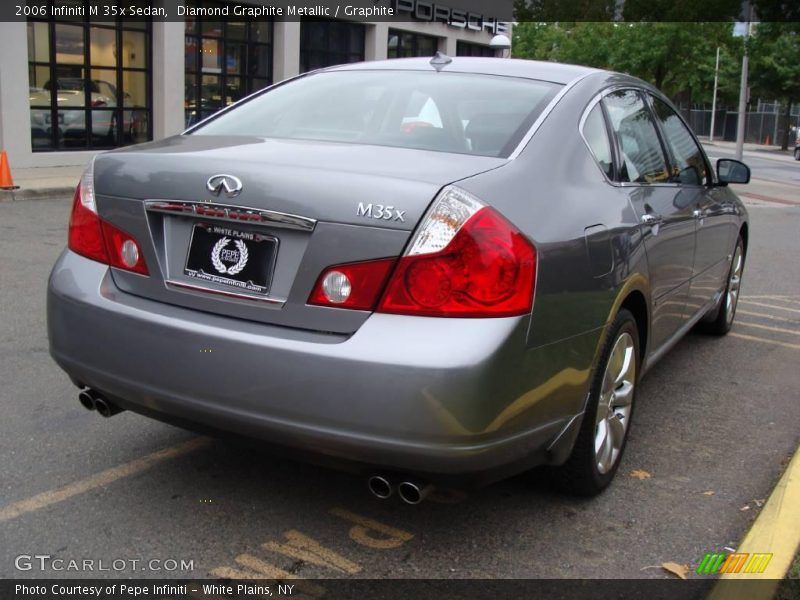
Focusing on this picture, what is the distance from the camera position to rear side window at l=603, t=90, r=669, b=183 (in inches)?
159

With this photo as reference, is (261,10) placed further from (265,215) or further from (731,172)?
(265,215)

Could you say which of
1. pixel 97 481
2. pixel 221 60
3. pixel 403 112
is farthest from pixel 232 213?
pixel 221 60

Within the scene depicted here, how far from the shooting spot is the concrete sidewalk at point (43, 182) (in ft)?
43.1

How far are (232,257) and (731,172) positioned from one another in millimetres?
3662

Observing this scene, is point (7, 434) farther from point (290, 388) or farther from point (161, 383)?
point (290, 388)

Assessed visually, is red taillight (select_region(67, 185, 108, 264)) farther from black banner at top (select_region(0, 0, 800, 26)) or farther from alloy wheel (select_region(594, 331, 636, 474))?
black banner at top (select_region(0, 0, 800, 26))

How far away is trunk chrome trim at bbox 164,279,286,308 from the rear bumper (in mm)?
76

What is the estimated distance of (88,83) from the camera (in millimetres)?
17297

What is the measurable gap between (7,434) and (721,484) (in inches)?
125

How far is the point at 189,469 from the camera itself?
12.3 ft

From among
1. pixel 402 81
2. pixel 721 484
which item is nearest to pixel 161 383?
pixel 402 81

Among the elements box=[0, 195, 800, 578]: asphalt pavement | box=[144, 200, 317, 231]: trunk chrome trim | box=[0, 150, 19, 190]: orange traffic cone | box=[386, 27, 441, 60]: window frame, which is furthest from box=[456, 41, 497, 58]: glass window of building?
box=[144, 200, 317, 231]: trunk chrome trim

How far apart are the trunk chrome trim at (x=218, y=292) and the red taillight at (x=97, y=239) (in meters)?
0.14

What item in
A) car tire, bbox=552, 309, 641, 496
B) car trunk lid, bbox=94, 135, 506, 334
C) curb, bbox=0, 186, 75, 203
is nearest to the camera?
car trunk lid, bbox=94, 135, 506, 334
